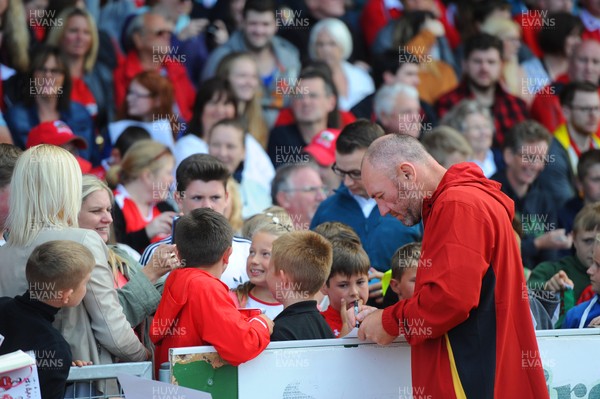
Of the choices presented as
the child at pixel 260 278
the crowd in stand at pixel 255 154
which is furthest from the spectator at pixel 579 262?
the child at pixel 260 278

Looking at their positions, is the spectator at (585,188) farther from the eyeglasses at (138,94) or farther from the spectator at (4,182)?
the spectator at (4,182)

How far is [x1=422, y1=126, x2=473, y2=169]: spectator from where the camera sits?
9148 mm

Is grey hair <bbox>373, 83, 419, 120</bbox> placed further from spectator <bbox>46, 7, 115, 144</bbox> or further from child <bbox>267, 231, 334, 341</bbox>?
child <bbox>267, 231, 334, 341</bbox>

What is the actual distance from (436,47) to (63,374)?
818 cm

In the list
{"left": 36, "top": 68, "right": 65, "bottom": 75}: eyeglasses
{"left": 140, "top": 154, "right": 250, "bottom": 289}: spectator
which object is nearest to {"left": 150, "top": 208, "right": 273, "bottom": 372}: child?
{"left": 140, "top": 154, "right": 250, "bottom": 289}: spectator

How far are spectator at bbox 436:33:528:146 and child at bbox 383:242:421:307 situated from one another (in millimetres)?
5025

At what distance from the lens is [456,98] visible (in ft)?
36.8

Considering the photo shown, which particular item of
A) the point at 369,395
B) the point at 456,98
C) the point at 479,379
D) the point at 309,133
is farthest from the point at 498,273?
the point at 456,98

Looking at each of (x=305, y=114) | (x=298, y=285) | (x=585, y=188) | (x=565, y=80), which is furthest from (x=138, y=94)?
(x=565, y=80)

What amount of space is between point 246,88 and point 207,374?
18.6 ft

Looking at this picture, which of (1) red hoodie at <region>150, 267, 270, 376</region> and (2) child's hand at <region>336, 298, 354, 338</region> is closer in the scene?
(1) red hoodie at <region>150, 267, 270, 376</region>

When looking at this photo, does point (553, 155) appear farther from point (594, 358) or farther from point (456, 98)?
point (594, 358)

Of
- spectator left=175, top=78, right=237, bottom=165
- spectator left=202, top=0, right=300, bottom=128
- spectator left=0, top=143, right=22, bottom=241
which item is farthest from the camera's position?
spectator left=202, top=0, right=300, bottom=128

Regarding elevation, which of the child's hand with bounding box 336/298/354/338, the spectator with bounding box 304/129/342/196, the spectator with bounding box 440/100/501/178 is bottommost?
the child's hand with bounding box 336/298/354/338
